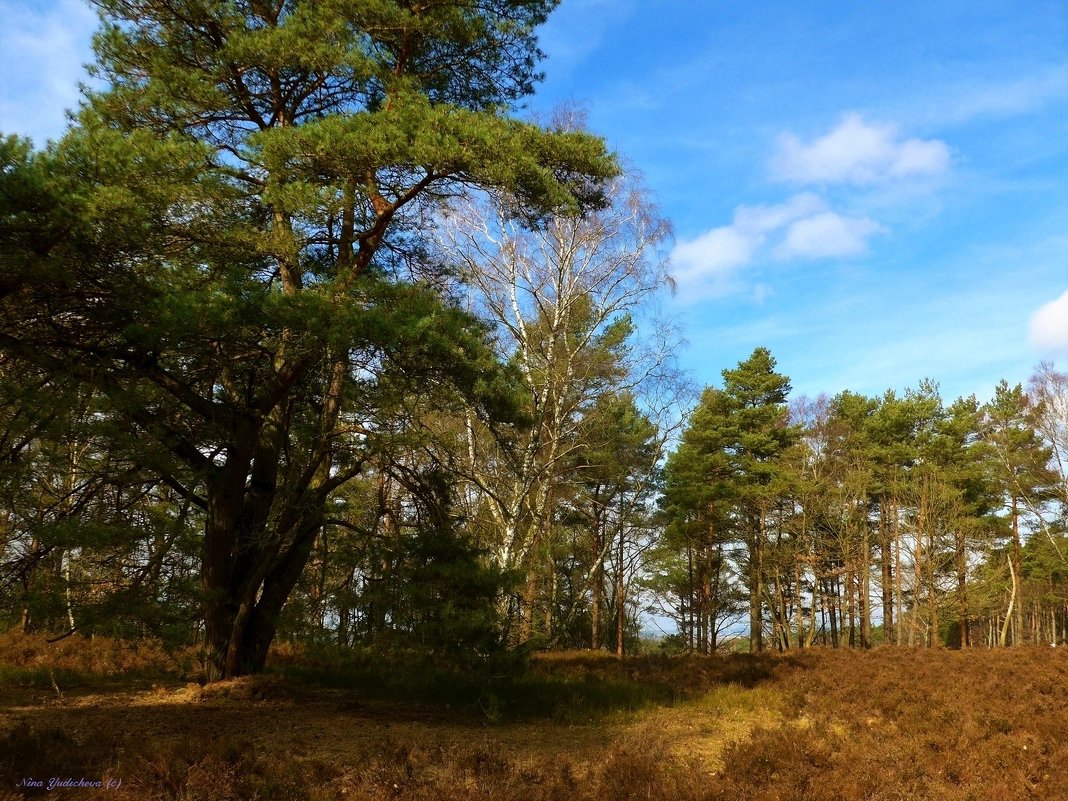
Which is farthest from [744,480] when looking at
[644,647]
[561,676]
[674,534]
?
[561,676]

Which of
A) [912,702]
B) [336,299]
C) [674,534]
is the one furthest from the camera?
[674,534]

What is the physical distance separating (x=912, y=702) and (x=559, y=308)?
32.0 feet

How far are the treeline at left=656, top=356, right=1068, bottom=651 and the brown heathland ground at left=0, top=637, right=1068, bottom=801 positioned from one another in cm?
1285

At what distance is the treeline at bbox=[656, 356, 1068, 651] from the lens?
2475cm

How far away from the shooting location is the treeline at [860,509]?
24.8m

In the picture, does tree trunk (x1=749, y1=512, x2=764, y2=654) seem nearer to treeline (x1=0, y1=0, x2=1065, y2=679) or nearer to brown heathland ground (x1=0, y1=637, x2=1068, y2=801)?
brown heathland ground (x1=0, y1=637, x2=1068, y2=801)

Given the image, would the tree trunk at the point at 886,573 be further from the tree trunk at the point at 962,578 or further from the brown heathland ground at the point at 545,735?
the brown heathland ground at the point at 545,735

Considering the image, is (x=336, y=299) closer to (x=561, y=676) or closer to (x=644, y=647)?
(x=561, y=676)

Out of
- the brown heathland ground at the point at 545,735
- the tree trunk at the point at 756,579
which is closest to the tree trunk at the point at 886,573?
the tree trunk at the point at 756,579

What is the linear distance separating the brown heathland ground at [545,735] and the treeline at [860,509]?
42.2 ft

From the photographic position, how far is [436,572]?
23.9ft

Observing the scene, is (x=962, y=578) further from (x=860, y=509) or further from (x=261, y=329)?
(x=261, y=329)

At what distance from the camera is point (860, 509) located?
92.4 feet

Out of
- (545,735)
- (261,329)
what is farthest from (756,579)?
(261,329)
